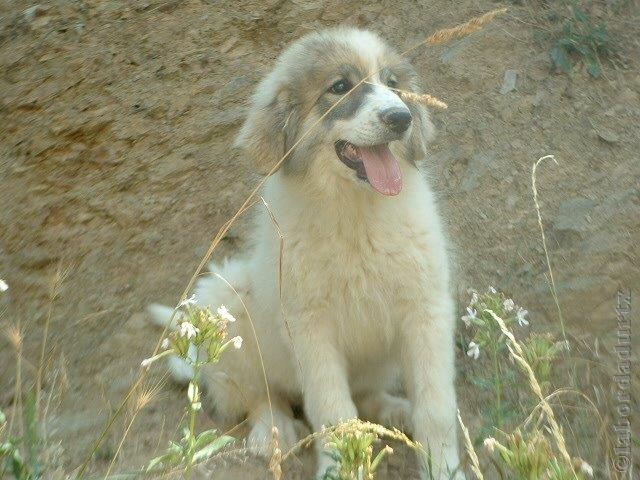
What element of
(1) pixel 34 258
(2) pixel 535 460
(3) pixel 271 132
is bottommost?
(1) pixel 34 258

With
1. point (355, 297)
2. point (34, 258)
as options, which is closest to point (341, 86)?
point (355, 297)

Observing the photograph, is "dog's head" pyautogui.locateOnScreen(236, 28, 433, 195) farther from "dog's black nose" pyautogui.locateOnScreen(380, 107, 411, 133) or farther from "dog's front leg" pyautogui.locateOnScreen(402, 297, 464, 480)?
"dog's front leg" pyautogui.locateOnScreen(402, 297, 464, 480)

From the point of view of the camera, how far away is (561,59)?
17.9ft

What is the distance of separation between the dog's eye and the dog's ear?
8.6 inches

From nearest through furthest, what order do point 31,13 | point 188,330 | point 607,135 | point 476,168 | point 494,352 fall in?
point 188,330, point 494,352, point 607,135, point 476,168, point 31,13

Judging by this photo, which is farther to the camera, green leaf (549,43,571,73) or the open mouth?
green leaf (549,43,571,73)

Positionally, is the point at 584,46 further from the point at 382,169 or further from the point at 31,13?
the point at 31,13

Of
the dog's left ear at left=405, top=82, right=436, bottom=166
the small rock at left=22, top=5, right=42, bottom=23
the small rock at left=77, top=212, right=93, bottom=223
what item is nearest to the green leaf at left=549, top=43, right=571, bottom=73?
the dog's left ear at left=405, top=82, right=436, bottom=166

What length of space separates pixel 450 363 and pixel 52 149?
3.38 meters

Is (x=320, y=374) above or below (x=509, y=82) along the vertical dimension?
above

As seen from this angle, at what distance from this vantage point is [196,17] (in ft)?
20.4

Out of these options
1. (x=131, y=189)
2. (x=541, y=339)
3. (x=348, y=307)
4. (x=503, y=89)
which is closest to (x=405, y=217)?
(x=348, y=307)

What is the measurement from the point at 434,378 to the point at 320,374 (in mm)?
482

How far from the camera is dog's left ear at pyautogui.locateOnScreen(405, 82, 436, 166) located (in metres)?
3.86
